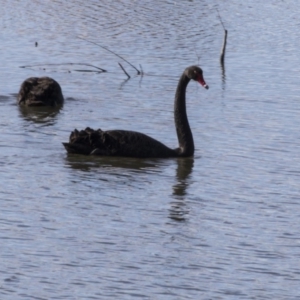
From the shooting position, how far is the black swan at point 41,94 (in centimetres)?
1385

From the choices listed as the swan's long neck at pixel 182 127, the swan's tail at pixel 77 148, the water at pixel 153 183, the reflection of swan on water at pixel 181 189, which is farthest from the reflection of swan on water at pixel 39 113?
the reflection of swan on water at pixel 181 189

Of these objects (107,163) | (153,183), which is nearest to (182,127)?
(107,163)

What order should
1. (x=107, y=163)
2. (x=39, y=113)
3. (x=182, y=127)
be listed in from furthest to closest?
1. (x=39, y=113)
2. (x=182, y=127)
3. (x=107, y=163)

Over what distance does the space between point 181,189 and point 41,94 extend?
15.3 ft

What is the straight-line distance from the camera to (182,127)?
36.9 feet

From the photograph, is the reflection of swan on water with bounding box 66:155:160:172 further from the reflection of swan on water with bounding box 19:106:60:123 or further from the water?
the reflection of swan on water with bounding box 19:106:60:123

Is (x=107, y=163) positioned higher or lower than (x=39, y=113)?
lower

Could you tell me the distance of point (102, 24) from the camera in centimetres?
2283

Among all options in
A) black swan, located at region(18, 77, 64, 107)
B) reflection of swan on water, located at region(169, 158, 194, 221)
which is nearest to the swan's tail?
reflection of swan on water, located at region(169, 158, 194, 221)

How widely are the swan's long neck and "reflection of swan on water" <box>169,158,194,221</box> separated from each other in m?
0.13

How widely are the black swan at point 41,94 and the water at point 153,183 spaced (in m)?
0.20

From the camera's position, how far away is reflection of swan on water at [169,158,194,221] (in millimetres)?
8773

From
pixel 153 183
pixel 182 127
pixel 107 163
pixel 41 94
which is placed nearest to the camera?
pixel 153 183

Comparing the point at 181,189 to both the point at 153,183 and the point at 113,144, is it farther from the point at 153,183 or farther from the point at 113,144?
the point at 113,144
